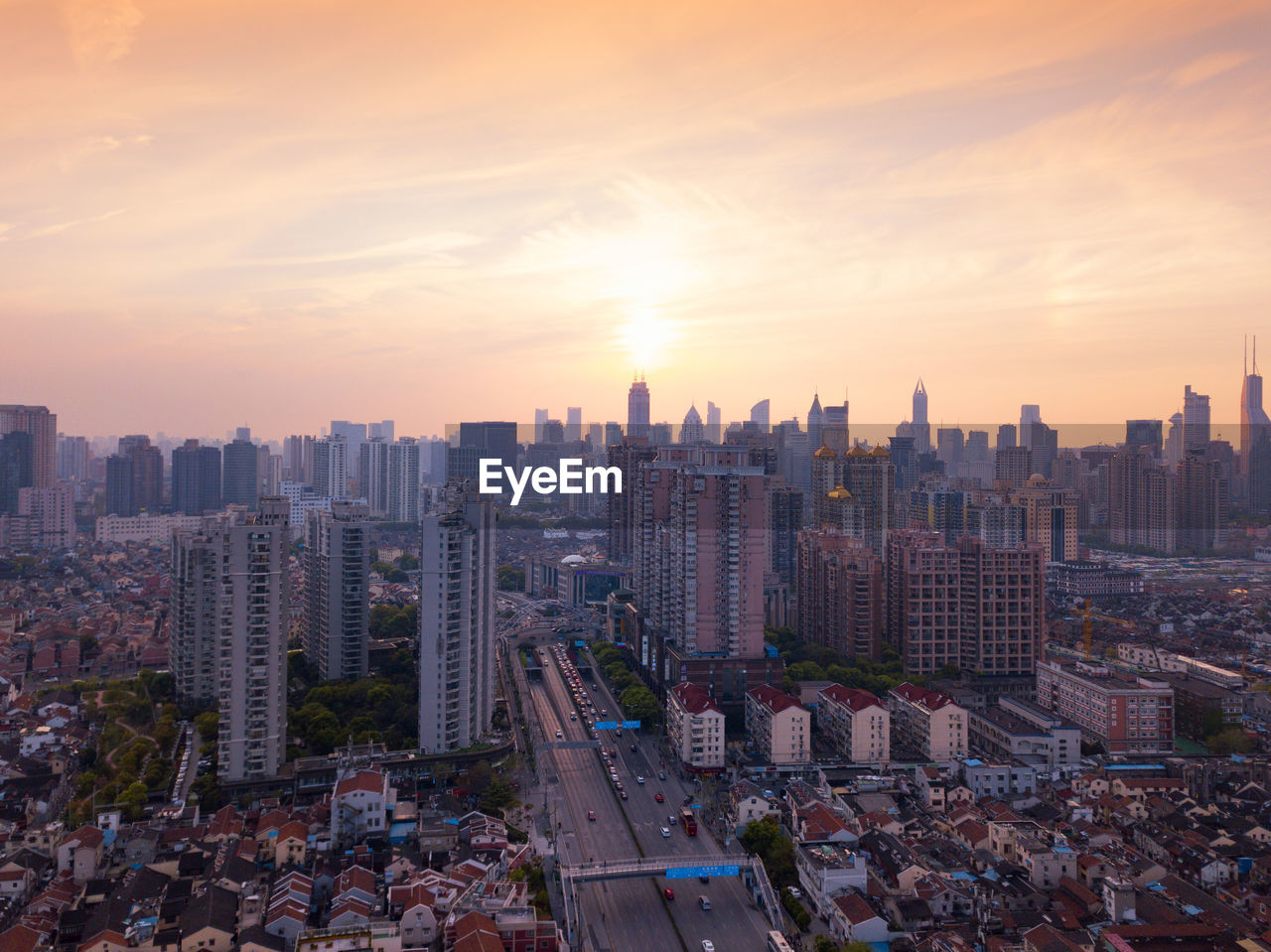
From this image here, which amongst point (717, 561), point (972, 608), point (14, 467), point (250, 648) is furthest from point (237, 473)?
point (972, 608)

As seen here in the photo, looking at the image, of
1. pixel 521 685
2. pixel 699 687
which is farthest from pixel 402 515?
pixel 699 687

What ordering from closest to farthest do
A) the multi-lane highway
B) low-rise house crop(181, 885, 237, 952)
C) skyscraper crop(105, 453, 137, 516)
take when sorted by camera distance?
low-rise house crop(181, 885, 237, 952), the multi-lane highway, skyscraper crop(105, 453, 137, 516)

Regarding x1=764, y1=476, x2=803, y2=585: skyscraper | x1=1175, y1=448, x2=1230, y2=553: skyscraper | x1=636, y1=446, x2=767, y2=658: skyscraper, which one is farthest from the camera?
x1=1175, y1=448, x2=1230, y2=553: skyscraper

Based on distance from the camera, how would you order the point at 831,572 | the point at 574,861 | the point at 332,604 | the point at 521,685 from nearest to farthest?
1. the point at 574,861
2. the point at 332,604
3. the point at 521,685
4. the point at 831,572

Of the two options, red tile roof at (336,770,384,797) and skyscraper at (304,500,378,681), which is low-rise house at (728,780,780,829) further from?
skyscraper at (304,500,378,681)

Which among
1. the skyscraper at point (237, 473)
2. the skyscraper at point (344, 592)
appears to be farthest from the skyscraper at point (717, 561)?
the skyscraper at point (237, 473)

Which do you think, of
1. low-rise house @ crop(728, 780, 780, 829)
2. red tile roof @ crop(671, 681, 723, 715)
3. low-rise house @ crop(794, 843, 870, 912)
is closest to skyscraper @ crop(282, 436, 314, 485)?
red tile roof @ crop(671, 681, 723, 715)

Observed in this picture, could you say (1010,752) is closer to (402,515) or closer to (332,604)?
(332,604)

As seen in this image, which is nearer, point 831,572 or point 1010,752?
point 1010,752
